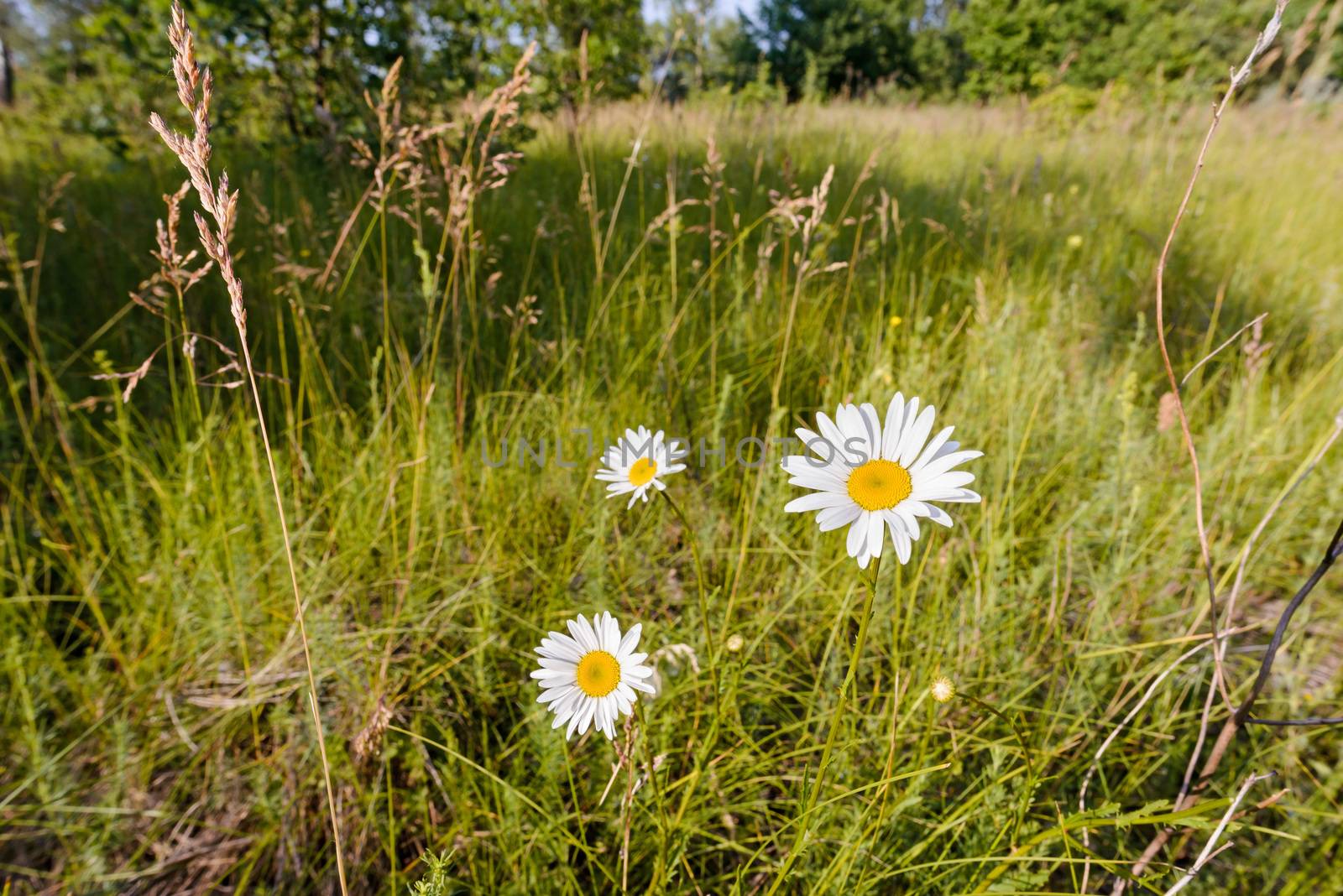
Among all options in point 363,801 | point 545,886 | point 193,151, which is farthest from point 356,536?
point 193,151

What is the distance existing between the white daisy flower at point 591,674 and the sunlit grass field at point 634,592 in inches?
3.2

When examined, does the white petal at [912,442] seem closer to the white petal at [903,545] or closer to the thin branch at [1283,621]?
the white petal at [903,545]

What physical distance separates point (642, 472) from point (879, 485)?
421mm

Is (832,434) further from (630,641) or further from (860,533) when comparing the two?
(630,641)

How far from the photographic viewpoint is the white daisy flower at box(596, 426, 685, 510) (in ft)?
2.94

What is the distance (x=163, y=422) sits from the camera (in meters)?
1.98

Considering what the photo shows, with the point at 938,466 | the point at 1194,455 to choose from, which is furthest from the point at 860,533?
the point at 1194,455

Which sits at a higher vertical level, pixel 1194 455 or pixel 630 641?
pixel 1194 455

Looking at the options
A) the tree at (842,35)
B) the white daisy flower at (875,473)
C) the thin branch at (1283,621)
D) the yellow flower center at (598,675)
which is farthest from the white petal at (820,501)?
the tree at (842,35)

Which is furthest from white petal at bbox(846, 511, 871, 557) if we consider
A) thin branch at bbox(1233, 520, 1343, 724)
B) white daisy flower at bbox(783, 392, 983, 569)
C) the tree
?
the tree

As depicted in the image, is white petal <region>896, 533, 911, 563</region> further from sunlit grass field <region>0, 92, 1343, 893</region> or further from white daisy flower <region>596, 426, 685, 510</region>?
white daisy flower <region>596, 426, 685, 510</region>

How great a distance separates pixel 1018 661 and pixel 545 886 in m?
0.95

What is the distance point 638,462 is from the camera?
1040 millimetres

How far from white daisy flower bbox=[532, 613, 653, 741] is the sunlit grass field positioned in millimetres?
82
